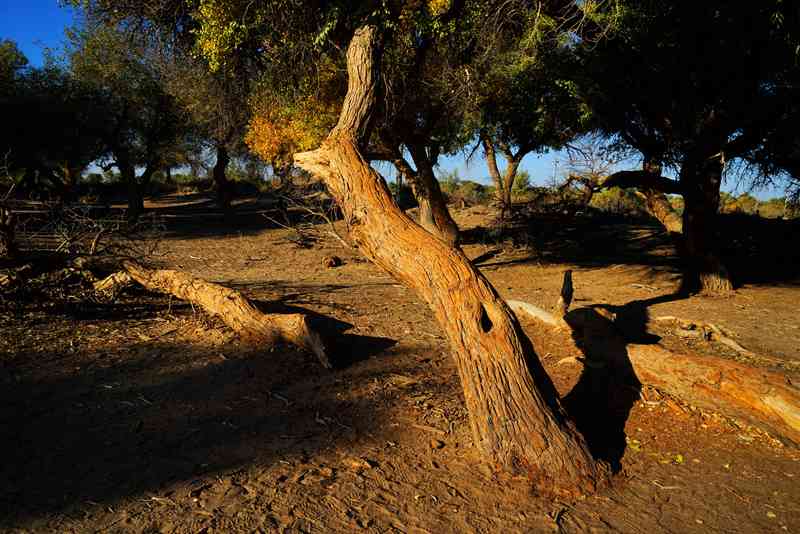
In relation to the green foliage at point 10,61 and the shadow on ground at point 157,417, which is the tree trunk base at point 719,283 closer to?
the shadow on ground at point 157,417

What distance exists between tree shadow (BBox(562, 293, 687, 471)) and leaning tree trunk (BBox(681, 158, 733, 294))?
9.78 feet

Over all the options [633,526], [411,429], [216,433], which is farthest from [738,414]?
[216,433]

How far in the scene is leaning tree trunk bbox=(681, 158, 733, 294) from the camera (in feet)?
27.8

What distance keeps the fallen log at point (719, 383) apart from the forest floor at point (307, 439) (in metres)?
0.11

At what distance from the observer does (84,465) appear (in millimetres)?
3219

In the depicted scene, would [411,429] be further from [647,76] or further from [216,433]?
[647,76]

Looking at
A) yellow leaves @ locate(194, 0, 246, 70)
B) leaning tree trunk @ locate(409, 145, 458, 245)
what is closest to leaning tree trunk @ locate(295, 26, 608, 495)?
yellow leaves @ locate(194, 0, 246, 70)

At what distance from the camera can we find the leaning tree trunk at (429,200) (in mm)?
11609

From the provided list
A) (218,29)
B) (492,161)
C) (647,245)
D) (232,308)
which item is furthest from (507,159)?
(232,308)

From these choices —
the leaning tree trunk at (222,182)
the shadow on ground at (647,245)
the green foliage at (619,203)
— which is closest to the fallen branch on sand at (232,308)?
the shadow on ground at (647,245)

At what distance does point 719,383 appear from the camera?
405 cm

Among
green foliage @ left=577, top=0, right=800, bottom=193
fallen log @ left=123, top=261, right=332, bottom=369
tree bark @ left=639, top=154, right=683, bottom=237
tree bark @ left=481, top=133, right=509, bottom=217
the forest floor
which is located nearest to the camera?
the forest floor

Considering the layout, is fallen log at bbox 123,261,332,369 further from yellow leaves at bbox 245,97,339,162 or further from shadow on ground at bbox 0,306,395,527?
→ yellow leaves at bbox 245,97,339,162

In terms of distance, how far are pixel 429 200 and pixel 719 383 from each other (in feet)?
27.8
